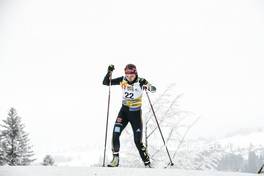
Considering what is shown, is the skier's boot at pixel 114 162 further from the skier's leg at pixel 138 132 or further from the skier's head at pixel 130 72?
the skier's head at pixel 130 72

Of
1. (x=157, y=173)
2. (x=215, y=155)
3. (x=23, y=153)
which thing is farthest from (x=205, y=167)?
(x=23, y=153)

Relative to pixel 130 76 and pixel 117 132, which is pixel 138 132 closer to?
pixel 117 132

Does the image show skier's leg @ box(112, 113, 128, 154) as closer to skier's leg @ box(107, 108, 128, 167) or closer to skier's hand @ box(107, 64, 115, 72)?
skier's leg @ box(107, 108, 128, 167)

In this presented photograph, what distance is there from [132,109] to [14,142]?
20.7m

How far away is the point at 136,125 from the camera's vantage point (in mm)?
9398

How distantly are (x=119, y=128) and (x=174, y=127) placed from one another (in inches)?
402

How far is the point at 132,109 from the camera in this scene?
30.9ft

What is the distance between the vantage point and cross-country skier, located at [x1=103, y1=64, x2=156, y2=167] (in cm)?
934

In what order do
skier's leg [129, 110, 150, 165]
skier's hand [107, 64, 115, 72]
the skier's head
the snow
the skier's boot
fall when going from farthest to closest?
skier's hand [107, 64, 115, 72] < the skier's head < skier's leg [129, 110, 150, 165] < the skier's boot < the snow

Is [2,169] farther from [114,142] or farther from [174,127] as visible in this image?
[174,127]

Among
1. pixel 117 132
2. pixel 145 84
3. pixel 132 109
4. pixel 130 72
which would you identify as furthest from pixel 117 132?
pixel 130 72

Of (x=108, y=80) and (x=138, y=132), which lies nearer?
(x=138, y=132)

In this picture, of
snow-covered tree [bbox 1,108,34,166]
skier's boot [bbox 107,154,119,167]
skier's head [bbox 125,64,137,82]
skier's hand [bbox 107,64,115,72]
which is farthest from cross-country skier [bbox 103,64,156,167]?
snow-covered tree [bbox 1,108,34,166]

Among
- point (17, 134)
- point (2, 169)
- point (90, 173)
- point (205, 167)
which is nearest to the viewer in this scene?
point (90, 173)
